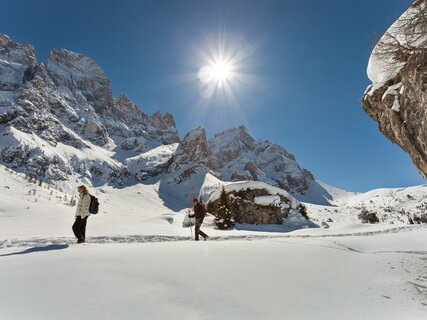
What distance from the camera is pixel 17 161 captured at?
57.0m

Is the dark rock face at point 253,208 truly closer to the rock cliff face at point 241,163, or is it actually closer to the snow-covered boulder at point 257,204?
the snow-covered boulder at point 257,204

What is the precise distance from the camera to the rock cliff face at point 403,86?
27.8 feet

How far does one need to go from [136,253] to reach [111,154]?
8597 cm

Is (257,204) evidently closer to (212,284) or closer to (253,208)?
(253,208)

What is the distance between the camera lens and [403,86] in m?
10.2

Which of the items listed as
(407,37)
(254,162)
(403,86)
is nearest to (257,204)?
(403,86)

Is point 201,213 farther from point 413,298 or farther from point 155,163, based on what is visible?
point 155,163

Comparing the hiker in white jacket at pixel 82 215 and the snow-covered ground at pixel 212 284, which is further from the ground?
the hiker in white jacket at pixel 82 215

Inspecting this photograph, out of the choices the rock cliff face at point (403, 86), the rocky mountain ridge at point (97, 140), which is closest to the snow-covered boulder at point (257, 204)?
the rock cliff face at point (403, 86)

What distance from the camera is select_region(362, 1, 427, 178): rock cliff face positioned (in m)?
8.48

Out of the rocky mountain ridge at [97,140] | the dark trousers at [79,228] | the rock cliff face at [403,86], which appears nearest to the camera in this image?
the dark trousers at [79,228]

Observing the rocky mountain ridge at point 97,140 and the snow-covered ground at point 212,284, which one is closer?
the snow-covered ground at point 212,284

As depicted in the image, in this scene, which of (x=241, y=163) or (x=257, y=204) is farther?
(x=241, y=163)

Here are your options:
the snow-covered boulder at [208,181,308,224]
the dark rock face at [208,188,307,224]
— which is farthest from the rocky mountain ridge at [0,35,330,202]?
the dark rock face at [208,188,307,224]
